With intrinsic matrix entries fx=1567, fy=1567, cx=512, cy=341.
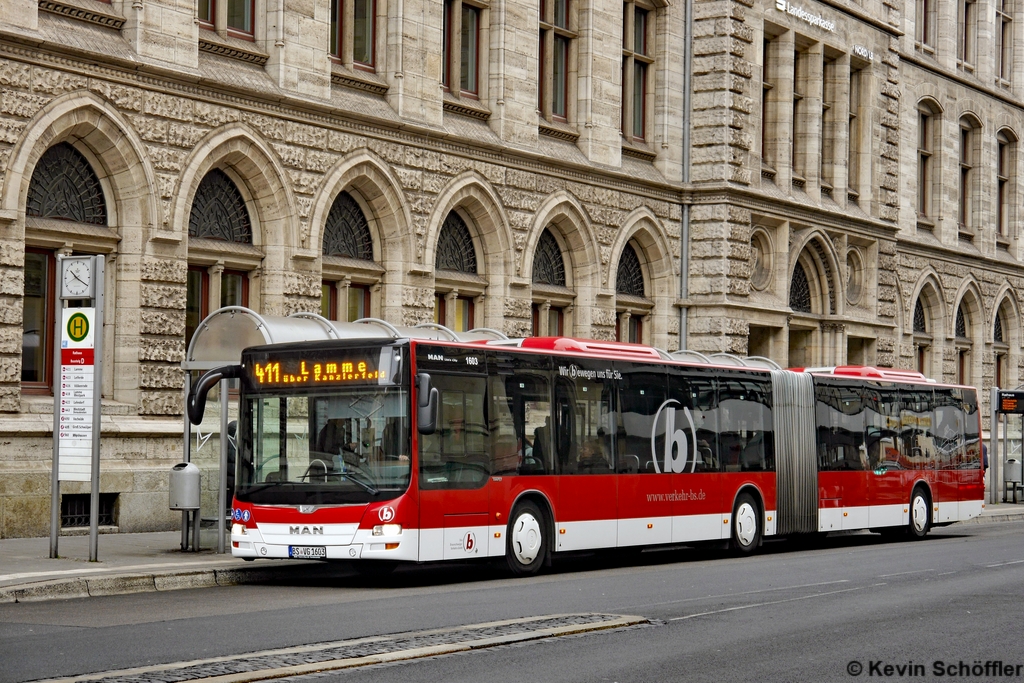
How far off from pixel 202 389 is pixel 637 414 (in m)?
5.97

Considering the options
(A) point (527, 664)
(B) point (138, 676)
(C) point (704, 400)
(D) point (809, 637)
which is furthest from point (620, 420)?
(B) point (138, 676)

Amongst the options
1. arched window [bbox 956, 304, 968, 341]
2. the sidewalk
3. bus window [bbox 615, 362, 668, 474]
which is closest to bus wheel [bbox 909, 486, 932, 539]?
bus window [bbox 615, 362, 668, 474]

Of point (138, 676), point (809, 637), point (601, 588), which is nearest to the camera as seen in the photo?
point (138, 676)

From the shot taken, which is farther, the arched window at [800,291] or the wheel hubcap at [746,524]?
the arched window at [800,291]

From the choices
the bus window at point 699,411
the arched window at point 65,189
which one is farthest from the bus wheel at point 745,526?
the arched window at point 65,189

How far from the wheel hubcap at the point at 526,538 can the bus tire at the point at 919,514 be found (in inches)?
430

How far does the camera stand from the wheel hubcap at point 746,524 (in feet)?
73.7

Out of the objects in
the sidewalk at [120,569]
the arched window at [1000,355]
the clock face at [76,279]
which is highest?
the arched window at [1000,355]

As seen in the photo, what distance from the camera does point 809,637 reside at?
1170 centimetres

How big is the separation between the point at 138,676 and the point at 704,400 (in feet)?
44.9

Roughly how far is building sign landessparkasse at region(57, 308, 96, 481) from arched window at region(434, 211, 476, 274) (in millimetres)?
11101

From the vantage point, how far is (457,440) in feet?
56.1

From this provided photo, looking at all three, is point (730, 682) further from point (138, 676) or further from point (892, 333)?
point (892, 333)

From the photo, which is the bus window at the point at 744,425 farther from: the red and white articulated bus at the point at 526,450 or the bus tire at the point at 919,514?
the bus tire at the point at 919,514
